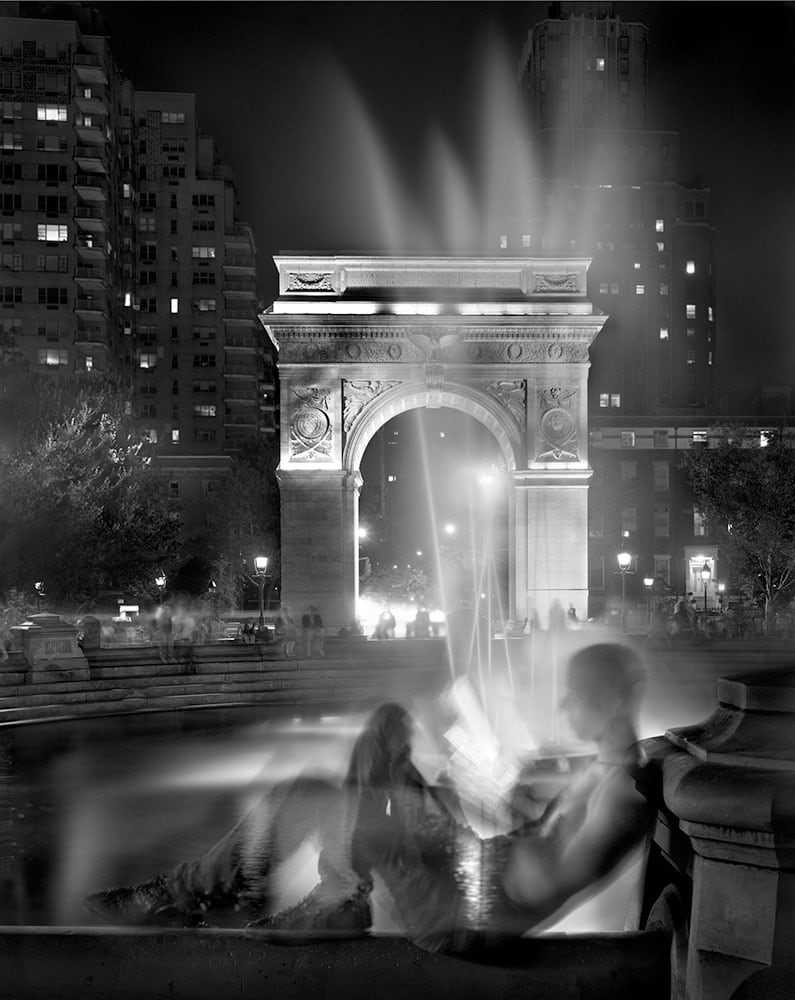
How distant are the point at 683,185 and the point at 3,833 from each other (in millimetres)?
94962

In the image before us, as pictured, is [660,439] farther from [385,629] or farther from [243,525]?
[385,629]

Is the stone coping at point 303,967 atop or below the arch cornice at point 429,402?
below

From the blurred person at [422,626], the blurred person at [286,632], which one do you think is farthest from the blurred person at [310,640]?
the blurred person at [422,626]

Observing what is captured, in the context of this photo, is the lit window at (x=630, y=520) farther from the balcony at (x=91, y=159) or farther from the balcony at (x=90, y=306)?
the balcony at (x=91, y=159)

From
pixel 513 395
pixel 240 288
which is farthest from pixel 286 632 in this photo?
pixel 240 288

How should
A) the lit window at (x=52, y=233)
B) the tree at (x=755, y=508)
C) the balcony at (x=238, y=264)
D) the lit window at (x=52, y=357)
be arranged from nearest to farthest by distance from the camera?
the tree at (x=755, y=508) < the lit window at (x=52, y=357) < the lit window at (x=52, y=233) < the balcony at (x=238, y=264)

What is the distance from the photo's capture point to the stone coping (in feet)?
10.8

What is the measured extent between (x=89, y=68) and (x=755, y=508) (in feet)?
153

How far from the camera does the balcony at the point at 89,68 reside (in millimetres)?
65250

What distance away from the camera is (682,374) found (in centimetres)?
9444

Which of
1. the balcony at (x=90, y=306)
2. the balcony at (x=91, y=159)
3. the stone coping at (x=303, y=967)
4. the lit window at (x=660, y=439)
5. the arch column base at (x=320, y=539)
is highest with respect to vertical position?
the balcony at (x=91, y=159)

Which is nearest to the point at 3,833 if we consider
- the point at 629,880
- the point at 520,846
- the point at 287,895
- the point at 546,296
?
the point at 287,895

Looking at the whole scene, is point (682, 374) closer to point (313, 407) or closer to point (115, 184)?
point (115, 184)

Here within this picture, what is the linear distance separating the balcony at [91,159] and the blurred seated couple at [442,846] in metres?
67.2
